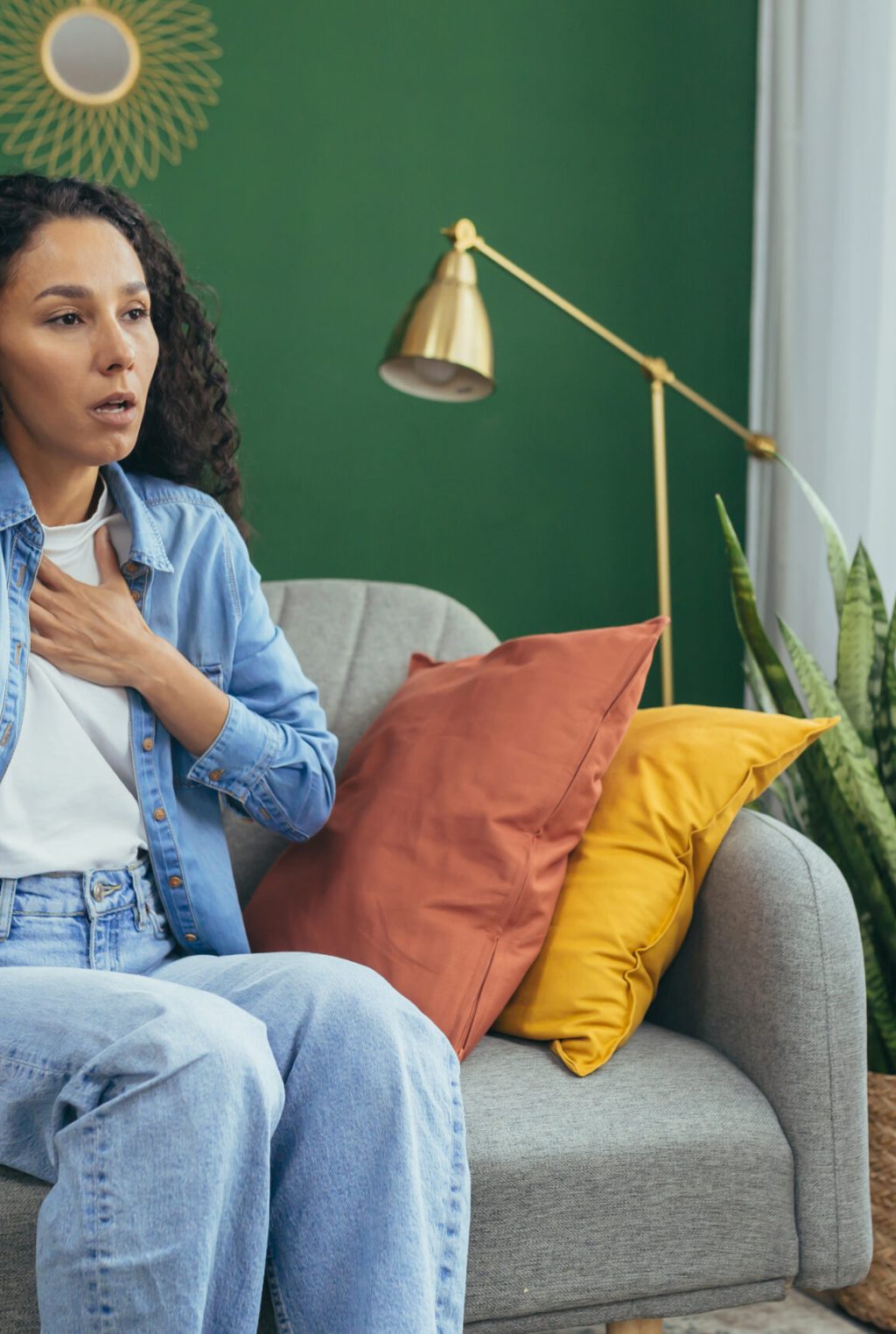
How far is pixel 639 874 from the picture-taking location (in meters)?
1.40

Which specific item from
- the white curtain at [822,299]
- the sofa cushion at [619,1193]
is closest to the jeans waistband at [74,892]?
the sofa cushion at [619,1193]

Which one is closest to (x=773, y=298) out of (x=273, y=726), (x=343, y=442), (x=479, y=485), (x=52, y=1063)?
(x=479, y=485)

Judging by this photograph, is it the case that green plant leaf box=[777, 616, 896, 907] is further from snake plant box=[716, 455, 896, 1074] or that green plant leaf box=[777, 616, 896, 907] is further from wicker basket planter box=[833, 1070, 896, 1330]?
wicker basket planter box=[833, 1070, 896, 1330]

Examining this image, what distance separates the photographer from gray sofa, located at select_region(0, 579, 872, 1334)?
3.91ft

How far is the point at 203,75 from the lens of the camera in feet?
7.82

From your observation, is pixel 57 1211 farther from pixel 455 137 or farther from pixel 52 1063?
pixel 455 137

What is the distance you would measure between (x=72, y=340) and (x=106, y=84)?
1.35 meters

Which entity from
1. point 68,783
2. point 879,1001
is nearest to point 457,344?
point 68,783

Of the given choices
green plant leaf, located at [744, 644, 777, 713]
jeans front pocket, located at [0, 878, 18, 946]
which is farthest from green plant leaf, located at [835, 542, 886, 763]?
jeans front pocket, located at [0, 878, 18, 946]

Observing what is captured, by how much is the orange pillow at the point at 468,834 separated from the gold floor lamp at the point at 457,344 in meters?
0.50

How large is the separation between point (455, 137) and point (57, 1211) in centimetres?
204

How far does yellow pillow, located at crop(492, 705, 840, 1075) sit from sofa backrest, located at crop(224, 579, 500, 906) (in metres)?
0.44

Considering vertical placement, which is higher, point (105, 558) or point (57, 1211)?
point (105, 558)

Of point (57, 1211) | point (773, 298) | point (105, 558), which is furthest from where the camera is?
point (773, 298)
